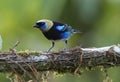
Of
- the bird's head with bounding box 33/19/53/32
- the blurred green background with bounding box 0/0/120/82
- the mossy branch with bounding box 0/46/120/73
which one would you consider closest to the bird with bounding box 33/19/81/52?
the bird's head with bounding box 33/19/53/32

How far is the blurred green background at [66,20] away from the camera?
8875 mm

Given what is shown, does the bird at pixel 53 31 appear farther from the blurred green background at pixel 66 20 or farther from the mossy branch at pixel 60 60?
the blurred green background at pixel 66 20

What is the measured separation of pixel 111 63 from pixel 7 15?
205 inches

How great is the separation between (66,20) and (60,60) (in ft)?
19.2

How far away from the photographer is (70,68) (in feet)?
14.3

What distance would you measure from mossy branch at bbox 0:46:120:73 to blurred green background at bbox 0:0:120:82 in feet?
13.5

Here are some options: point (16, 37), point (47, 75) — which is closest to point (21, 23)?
point (16, 37)

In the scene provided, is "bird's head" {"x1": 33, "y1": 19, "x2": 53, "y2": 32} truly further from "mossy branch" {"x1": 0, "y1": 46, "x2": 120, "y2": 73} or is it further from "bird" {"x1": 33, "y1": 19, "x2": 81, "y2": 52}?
"mossy branch" {"x1": 0, "y1": 46, "x2": 120, "y2": 73}

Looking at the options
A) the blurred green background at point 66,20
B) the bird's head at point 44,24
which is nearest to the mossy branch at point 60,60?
the bird's head at point 44,24

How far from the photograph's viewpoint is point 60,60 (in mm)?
4297

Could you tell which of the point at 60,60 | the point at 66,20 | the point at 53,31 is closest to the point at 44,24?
the point at 53,31

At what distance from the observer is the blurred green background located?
8.88 meters

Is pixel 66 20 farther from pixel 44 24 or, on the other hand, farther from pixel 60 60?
pixel 60 60

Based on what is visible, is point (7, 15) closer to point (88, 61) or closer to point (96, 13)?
point (96, 13)
